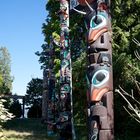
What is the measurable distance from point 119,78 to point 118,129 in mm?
2665

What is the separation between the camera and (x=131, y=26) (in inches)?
826

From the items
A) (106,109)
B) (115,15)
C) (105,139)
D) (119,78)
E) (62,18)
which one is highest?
(115,15)

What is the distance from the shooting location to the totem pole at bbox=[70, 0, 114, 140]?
361 inches

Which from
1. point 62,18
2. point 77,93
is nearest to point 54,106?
point 77,93

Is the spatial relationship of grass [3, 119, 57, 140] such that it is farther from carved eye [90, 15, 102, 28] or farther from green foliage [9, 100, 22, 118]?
green foliage [9, 100, 22, 118]

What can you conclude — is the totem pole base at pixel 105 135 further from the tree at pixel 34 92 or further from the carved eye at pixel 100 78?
the tree at pixel 34 92

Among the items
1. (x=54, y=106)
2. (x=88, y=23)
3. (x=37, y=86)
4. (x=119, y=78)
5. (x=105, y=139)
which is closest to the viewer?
(x=105, y=139)

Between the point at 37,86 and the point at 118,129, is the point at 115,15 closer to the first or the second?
the point at 118,129

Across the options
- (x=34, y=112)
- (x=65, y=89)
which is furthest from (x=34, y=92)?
(x=65, y=89)

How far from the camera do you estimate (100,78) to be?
939 cm

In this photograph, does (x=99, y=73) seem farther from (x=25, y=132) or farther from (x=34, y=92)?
(x=34, y=92)

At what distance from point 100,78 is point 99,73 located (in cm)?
13

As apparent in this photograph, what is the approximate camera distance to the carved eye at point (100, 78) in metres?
9.36

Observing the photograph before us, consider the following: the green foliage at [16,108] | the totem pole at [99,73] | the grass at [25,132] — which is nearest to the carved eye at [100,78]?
the totem pole at [99,73]
